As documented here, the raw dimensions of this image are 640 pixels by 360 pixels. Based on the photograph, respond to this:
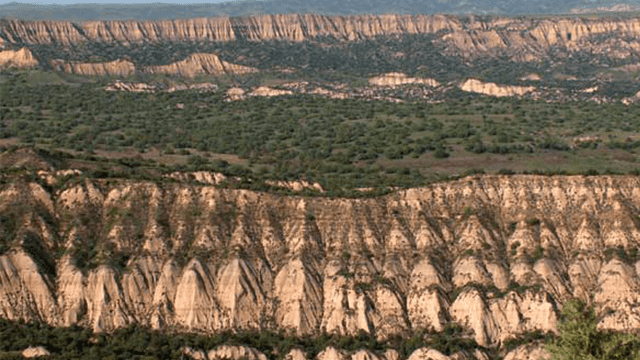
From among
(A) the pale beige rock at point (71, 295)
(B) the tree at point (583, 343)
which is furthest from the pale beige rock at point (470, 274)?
(B) the tree at point (583, 343)

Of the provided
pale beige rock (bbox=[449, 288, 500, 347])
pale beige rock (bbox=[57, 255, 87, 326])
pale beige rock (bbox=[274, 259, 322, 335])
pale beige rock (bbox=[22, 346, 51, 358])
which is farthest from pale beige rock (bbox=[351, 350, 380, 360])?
pale beige rock (bbox=[22, 346, 51, 358])

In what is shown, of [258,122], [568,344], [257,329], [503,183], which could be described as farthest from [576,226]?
[258,122]

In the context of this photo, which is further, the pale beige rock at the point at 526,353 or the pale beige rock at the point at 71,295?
the pale beige rock at the point at 71,295

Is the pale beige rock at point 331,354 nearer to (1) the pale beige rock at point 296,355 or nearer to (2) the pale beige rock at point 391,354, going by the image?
(1) the pale beige rock at point 296,355

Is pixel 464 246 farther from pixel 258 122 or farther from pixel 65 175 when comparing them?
pixel 258 122

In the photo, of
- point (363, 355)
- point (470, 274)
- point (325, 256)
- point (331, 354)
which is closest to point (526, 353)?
point (470, 274)

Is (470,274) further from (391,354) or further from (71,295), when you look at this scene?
(71,295)
